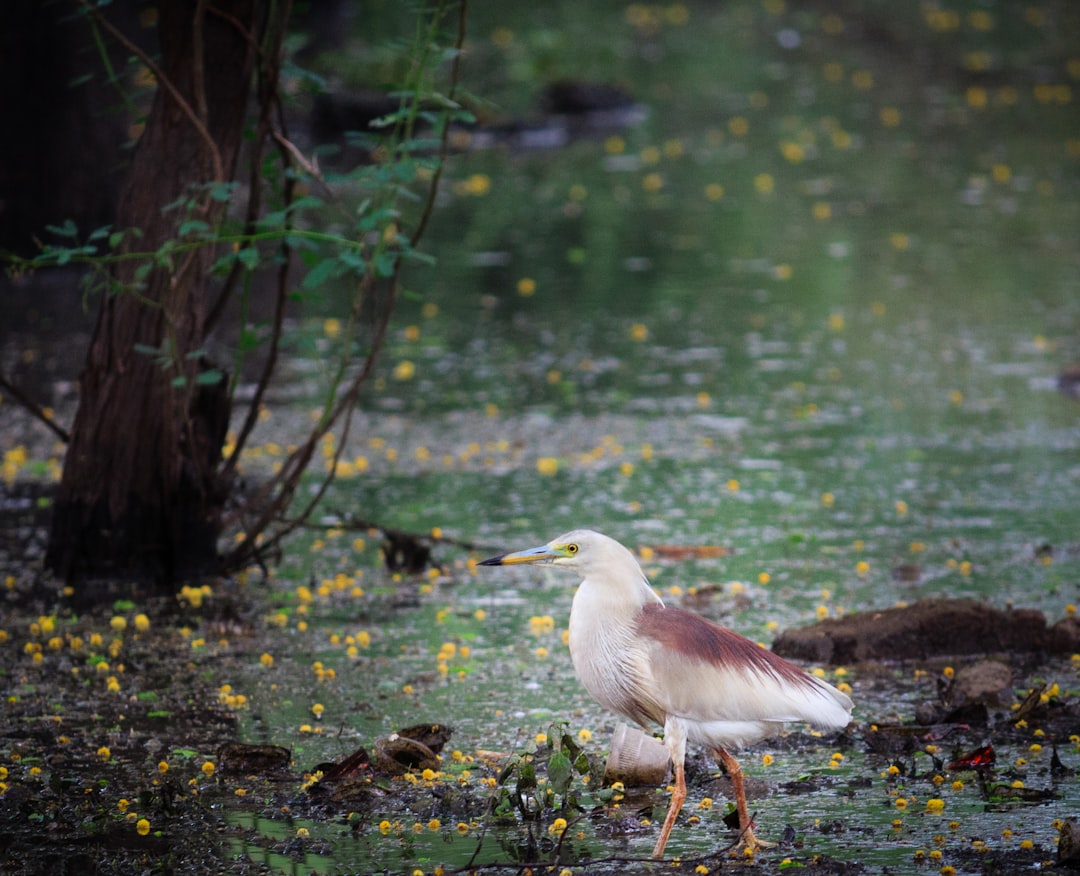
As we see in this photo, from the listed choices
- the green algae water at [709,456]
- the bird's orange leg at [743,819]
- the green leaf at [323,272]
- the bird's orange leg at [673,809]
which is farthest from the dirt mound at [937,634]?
the green leaf at [323,272]

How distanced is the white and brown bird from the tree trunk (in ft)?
9.22

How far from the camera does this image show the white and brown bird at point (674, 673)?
14.7 feet

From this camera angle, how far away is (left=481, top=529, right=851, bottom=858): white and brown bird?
4477 mm

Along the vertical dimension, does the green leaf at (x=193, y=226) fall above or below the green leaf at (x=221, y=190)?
below

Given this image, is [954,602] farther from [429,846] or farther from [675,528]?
[429,846]

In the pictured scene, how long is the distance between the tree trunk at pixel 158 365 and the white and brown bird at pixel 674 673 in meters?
2.81

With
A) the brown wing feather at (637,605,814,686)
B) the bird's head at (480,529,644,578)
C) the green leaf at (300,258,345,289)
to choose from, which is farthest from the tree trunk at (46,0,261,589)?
the brown wing feather at (637,605,814,686)

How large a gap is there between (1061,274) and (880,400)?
12.0 ft

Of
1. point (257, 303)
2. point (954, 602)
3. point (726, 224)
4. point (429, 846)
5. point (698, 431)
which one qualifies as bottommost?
point (429, 846)

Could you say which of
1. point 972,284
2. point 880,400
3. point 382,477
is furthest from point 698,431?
point 972,284

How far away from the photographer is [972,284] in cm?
1253

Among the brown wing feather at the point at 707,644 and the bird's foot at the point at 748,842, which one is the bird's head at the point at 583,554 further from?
the bird's foot at the point at 748,842

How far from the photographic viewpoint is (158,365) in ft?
22.8

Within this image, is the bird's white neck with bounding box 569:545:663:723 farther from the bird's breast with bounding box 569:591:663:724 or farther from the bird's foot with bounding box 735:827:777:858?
the bird's foot with bounding box 735:827:777:858
